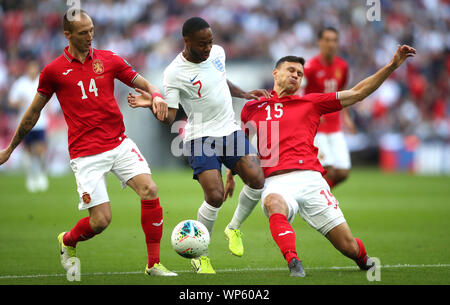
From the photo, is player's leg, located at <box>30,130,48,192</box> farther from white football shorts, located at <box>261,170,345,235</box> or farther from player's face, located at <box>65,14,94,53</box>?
white football shorts, located at <box>261,170,345,235</box>

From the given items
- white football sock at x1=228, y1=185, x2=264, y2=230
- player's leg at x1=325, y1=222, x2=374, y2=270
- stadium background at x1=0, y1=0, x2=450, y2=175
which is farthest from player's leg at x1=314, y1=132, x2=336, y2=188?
stadium background at x1=0, y1=0, x2=450, y2=175

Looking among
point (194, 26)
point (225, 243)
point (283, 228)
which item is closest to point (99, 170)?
point (194, 26)

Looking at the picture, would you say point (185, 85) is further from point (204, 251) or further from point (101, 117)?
point (204, 251)

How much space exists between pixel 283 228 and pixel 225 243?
10.9 ft

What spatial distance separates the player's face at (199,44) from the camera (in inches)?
271

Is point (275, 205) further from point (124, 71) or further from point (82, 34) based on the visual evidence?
point (82, 34)

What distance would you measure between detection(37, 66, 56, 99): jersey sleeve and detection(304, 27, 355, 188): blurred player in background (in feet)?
17.8

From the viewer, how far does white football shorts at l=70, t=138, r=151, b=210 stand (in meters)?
6.62

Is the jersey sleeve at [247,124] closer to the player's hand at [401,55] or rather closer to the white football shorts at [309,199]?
the white football shorts at [309,199]

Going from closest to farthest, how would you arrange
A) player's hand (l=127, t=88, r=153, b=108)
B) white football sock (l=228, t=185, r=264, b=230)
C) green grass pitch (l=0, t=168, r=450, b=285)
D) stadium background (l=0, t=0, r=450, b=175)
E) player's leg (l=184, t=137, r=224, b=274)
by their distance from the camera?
player's hand (l=127, t=88, r=153, b=108), green grass pitch (l=0, t=168, r=450, b=285), player's leg (l=184, t=137, r=224, b=274), white football sock (l=228, t=185, r=264, b=230), stadium background (l=0, t=0, r=450, b=175)

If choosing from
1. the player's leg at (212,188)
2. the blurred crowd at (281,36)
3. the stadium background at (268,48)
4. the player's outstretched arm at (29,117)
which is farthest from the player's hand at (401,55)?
the blurred crowd at (281,36)

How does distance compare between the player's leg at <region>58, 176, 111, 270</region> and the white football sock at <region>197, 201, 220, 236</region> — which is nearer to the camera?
the player's leg at <region>58, 176, 111, 270</region>

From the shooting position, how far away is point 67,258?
7.00 meters

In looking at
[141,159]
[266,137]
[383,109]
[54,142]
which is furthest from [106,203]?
[383,109]
